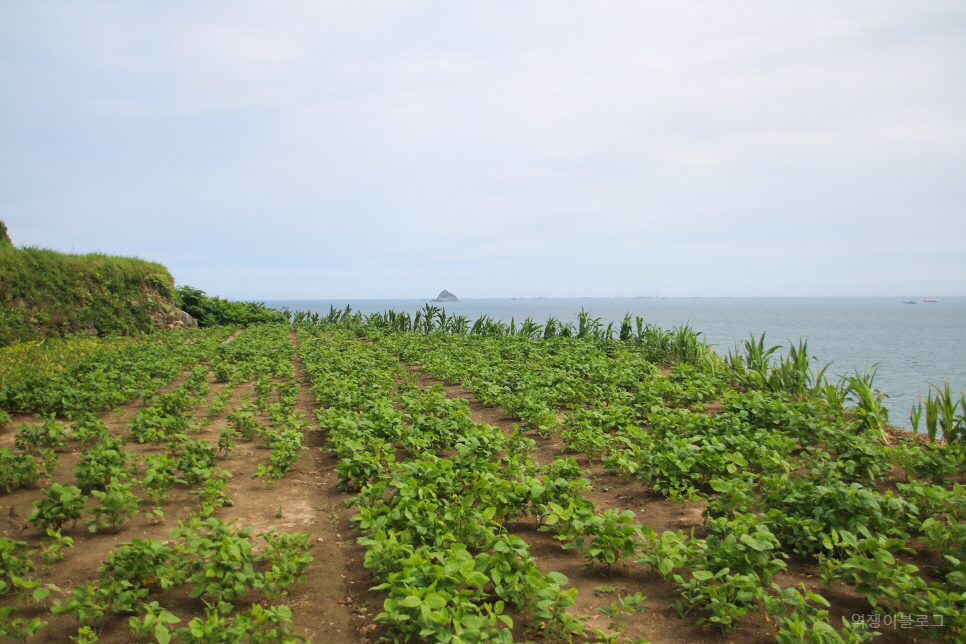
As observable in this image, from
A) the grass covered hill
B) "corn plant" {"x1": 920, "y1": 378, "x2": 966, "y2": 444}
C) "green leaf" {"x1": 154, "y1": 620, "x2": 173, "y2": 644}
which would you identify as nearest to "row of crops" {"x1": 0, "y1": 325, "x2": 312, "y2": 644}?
"green leaf" {"x1": 154, "y1": 620, "x2": 173, "y2": 644}

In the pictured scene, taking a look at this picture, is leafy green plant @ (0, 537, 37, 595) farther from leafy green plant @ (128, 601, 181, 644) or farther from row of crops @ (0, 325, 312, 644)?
leafy green plant @ (128, 601, 181, 644)

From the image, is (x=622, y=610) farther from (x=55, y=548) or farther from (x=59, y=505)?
(x=59, y=505)

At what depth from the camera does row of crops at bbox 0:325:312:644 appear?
9.10ft

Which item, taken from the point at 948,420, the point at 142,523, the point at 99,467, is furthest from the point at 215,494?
the point at 948,420

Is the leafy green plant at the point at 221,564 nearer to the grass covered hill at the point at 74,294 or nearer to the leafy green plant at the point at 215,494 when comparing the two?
the leafy green plant at the point at 215,494

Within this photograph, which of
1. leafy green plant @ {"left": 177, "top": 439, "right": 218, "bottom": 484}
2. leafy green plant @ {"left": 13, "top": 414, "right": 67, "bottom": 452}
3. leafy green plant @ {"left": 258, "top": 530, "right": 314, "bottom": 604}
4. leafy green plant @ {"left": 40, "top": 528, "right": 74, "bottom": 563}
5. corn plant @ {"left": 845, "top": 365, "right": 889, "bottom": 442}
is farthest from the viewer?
corn plant @ {"left": 845, "top": 365, "right": 889, "bottom": 442}

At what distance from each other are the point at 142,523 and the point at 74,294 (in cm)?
1627

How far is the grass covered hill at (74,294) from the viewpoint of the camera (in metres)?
14.3

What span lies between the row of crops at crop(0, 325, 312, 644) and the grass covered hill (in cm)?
879

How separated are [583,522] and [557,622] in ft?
2.29

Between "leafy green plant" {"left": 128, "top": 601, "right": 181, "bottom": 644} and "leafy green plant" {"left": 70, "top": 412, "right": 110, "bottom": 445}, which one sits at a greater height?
"leafy green plant" {"left": 70, "top": 412, "right": 110, "bottom": 445}

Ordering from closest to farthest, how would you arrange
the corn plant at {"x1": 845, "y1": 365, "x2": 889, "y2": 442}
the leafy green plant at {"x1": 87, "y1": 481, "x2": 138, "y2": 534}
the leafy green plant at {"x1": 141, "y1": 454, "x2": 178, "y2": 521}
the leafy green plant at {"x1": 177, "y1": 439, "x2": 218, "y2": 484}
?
the leafy green plant at {"x1": 87, "y1": 481, "x2": 138, "y2": 534} < the leafy green plant at {"x1": 141, "y1": 454, "x2": 178, "y2": 521} < the leafy green plant at {"x1": 177, "y1": 439, "x2": 218, "y2": 484} < the corn plant at {"x1": 845, "y1": 365, "x2": 889, "y2": 442}

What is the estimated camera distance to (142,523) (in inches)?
165

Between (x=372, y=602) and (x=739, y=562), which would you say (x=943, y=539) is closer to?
(x=739, y=562)
